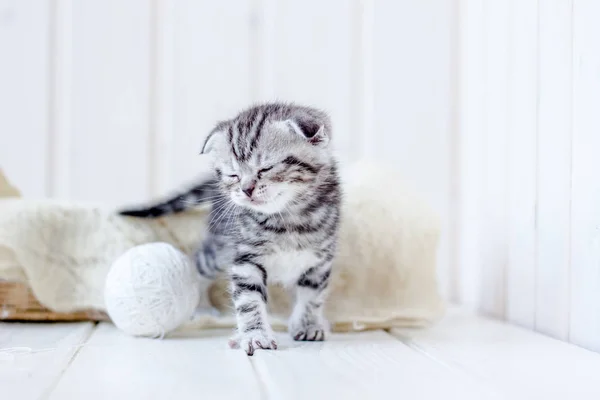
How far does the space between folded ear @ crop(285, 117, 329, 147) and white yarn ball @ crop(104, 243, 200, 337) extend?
388 millimetres

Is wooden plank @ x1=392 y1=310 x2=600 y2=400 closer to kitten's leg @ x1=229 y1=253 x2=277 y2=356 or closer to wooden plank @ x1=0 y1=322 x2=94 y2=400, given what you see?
kitten's leg @ x1=229 y1=253 x2=277 y2=356

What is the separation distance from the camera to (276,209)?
1392mm

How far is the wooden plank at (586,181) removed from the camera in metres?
1.31

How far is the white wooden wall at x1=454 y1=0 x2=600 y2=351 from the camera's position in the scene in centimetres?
136

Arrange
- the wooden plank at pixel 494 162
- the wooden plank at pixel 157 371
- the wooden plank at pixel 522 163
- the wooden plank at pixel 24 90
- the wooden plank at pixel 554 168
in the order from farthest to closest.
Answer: the wooden plank at pixel 24 90, the wooden plank at pixel 494 162, the wooden plank at pixel 522 163, the wooden plank at pixel 554 168, the wooden plank at pixel 157 371

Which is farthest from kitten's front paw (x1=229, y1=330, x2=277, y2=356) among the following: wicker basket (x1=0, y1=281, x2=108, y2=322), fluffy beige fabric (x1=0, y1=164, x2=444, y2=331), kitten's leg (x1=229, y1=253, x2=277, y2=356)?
wicker basket (x1=0, y1=281, x2=108, y2=322)

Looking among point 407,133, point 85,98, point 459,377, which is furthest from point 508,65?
point 85,98

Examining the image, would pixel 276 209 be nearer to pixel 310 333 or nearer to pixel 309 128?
pixel 309 128

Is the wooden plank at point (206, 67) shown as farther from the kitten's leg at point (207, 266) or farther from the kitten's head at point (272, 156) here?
the kitten's head at point (272, 156)

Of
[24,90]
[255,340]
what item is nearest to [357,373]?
[255,340]

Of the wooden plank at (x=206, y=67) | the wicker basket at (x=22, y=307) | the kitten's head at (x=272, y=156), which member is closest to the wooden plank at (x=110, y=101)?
the wooden plank at (x=206, y=67)

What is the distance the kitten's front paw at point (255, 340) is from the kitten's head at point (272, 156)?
9.9 inches

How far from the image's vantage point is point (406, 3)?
221 centimetres

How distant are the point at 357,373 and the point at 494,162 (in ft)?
3.00
